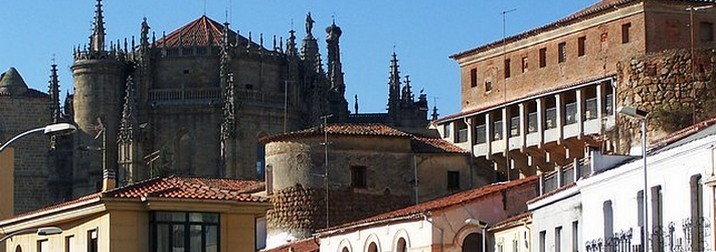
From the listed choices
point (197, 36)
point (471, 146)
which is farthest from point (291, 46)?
point (471, 146)

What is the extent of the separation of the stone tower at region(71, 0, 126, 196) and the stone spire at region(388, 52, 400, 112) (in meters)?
19.8

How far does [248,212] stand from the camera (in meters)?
60.0

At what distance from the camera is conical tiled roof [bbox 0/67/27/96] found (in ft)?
483

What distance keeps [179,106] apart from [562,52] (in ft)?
197

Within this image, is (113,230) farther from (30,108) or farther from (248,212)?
(30,108)

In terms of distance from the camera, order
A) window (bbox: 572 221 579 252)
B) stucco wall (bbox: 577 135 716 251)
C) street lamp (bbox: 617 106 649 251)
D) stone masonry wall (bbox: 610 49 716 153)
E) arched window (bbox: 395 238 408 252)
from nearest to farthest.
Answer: stucco wall (bbox: 577 135 716 251) < street lamp (bbox: 617 106 649 251) < window (bbox: 572 221 579 252) < stone masonry wall (bbox: 610 49 716 153) < arched window (bbox: 395 238 408 252)

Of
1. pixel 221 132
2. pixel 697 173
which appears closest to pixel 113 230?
pixel 697 173

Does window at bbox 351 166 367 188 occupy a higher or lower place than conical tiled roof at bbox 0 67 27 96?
lower

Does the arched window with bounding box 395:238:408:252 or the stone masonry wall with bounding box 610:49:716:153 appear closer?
the stone masonry wall with bounding box 610:49:716:153

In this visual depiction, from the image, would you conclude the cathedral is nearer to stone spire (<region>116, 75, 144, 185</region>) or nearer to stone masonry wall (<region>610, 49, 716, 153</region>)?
stone spire (<region>116, 75, 144, 185</region>)

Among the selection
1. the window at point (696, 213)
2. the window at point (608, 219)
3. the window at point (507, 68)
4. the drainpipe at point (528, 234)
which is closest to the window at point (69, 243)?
the drainpipe at point (528, 234)

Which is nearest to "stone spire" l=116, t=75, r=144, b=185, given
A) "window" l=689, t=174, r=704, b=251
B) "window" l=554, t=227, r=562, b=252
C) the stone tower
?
the stone tower

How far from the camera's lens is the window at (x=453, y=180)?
321ft

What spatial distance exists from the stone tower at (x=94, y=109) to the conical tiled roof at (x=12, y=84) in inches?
134
